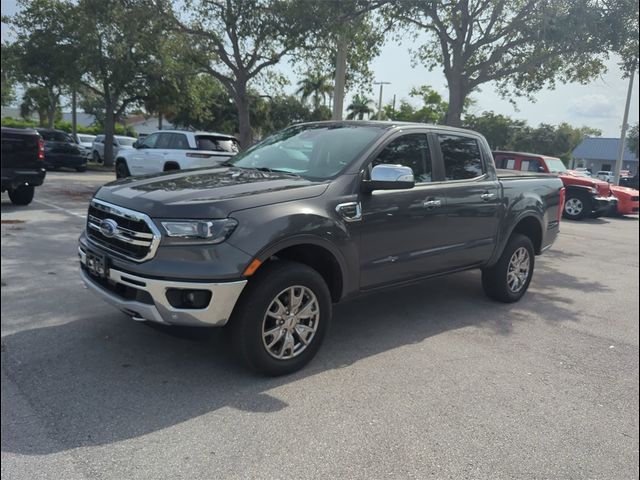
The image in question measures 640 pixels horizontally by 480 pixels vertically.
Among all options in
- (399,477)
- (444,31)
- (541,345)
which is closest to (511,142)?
(444,31)

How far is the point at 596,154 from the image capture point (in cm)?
1272

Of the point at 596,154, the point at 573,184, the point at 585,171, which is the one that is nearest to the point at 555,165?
the point at 573,184

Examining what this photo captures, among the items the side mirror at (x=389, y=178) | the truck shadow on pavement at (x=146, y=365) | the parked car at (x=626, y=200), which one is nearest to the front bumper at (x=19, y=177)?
the truck shadow on pavement at (x=146, y=365)

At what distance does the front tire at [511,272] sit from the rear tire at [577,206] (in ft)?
33.8

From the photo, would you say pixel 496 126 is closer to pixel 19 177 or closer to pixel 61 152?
pixel 19 177

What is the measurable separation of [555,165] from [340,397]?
1321 centimetres

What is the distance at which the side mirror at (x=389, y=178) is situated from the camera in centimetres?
390

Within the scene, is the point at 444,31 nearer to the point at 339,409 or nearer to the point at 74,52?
the point at 339,409

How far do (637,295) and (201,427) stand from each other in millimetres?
6000

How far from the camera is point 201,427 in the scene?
120 inches

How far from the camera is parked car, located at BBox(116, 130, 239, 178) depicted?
1248 cm

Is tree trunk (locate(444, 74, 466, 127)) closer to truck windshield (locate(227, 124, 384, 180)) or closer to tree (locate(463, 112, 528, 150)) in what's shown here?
tree (locate(463, 112, 528, 150))

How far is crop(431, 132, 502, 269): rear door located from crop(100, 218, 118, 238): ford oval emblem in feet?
9.13

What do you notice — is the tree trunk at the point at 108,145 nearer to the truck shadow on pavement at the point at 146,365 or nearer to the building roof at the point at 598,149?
the building roof at the point at 598,149
